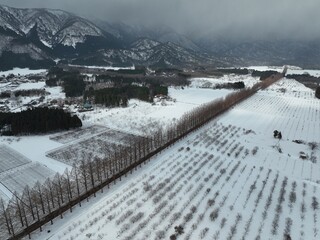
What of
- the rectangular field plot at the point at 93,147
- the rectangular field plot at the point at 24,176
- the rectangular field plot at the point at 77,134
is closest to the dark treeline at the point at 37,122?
the rectangular field plot at the point at 77,134

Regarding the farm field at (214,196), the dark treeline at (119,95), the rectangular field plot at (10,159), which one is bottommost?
the farm field at (214,196)

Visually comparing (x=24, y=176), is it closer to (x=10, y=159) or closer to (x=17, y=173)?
(x=17, y=173)

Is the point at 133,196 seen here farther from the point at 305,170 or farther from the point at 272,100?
the point at 272,100

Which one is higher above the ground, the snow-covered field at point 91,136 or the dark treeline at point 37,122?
the dark treeline at point 37,122

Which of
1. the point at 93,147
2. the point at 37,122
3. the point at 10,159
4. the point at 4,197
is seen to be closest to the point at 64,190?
the point at 4,197

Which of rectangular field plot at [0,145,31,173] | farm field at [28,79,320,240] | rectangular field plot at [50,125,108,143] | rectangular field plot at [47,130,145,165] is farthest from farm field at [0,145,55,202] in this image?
farm field at [28,79,320,240]

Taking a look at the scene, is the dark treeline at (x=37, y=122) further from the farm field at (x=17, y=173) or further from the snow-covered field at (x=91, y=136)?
the farm field at (x=17, y=173)

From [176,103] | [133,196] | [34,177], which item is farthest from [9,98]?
[133,196]
